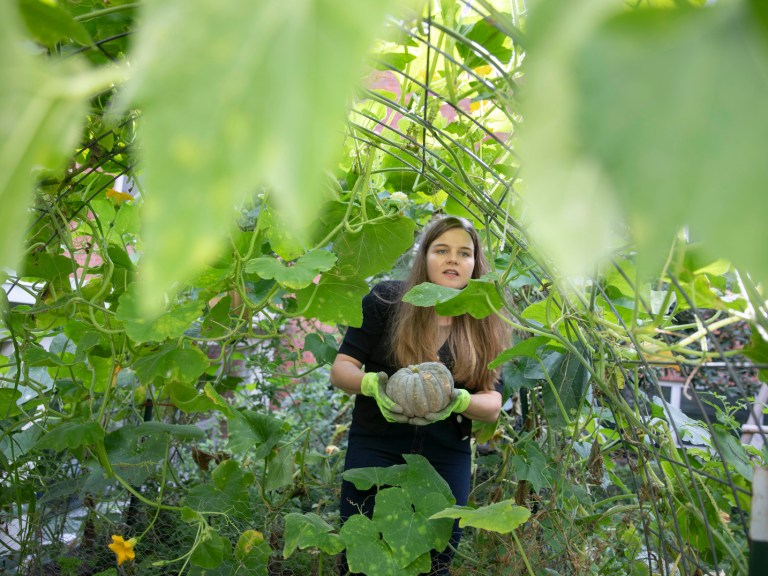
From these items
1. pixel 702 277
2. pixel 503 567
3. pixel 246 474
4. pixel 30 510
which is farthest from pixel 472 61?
pixel 30 510

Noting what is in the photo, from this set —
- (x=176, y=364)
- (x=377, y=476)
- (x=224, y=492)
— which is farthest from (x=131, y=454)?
(x=377, y=476)

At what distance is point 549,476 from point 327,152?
2.12 metres

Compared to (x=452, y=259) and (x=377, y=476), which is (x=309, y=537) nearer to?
(x=377, y=476)

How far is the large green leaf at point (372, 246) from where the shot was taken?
1798 millimetres

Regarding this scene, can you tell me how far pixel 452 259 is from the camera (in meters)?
2.22

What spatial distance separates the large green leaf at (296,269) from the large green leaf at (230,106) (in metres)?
1.34

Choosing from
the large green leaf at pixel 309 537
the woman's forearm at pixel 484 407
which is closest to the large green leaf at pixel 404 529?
the large green leaf at pixel 309 537

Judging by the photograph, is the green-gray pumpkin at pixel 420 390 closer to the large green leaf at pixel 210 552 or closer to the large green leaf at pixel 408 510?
the large green leaf at pixel 408 510

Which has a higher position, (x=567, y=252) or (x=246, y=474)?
(x=567, y=252)

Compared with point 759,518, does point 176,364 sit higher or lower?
higher

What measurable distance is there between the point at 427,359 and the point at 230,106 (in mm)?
2093

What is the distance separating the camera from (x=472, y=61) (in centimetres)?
142

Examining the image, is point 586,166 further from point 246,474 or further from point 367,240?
point 246,474

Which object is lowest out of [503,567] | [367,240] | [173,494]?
[503,567]
